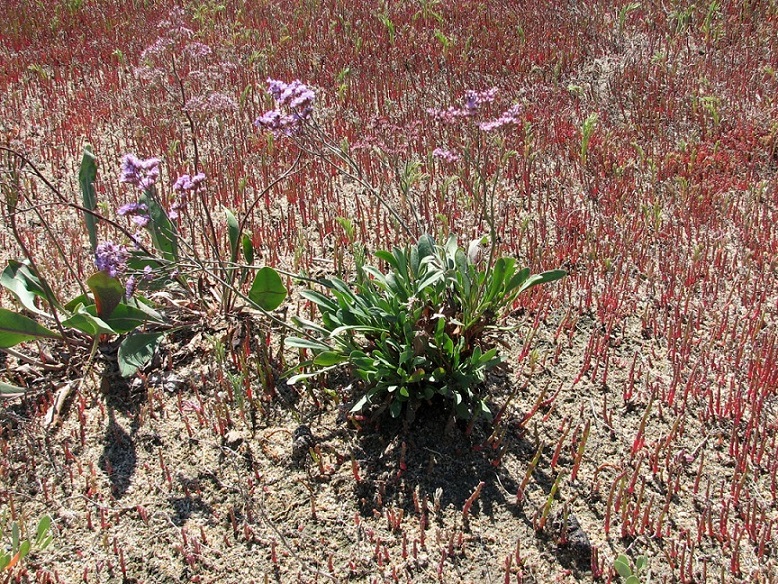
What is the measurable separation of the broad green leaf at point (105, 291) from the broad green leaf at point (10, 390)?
2.22 ft

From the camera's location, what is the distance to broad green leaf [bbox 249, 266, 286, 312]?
4.17 meters

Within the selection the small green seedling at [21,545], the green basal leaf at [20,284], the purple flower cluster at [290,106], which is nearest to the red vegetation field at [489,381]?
the small green seedling at [21,545]

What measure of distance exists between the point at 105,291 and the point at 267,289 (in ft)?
3.02

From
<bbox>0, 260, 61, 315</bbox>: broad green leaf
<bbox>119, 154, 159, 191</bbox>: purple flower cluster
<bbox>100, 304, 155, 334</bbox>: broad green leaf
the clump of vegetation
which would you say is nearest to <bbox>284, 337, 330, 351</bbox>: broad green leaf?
the clump of vegetation

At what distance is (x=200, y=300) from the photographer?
466cm

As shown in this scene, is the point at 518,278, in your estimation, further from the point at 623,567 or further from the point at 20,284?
the point at 20,284

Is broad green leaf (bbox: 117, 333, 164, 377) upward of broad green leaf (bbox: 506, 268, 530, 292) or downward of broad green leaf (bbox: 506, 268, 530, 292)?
upward

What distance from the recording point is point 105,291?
3.91 meters

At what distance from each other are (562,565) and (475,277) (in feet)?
5.12

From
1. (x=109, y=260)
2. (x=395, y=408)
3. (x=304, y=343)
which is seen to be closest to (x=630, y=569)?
(x=395, y=408)

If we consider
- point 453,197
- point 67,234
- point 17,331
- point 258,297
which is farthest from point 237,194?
point 17,331

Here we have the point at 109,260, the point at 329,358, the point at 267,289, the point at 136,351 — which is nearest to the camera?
the point at 109,260

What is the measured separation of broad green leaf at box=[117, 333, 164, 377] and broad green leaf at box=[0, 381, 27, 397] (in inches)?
24.3

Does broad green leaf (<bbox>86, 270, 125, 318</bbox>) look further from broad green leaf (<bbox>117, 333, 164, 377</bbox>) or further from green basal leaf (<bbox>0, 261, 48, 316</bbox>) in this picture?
green basal leaf (<bbox>0, 261, 48, 316</bbox>)
